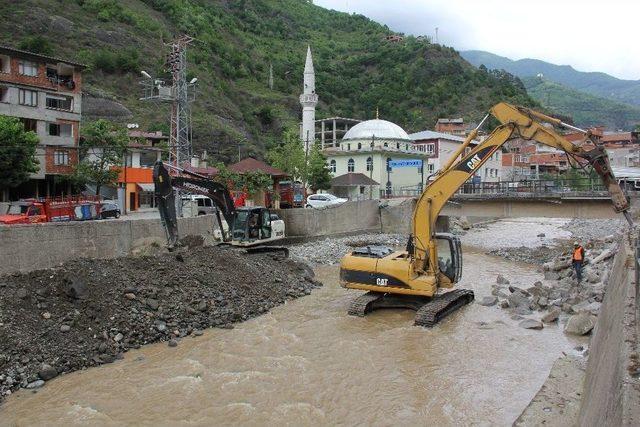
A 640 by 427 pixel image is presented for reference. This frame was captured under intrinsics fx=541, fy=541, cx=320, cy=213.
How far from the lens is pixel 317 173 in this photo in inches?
1978

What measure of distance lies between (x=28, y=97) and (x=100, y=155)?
6.04 meters

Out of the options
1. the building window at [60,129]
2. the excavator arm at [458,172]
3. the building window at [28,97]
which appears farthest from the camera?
the building window at [60,129]

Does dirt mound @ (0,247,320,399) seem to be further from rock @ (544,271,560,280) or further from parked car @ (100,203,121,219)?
parked car @ (100,203,121,219)

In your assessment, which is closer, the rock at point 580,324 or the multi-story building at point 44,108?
the rock at point 580,324

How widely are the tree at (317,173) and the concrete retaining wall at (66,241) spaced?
29.5 meters

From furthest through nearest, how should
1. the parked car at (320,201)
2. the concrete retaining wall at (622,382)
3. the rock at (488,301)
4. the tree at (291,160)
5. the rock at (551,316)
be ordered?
the tree at (291,160), the parked car at (320,201), the rock at (488,301), the rock at (551,316), the concrete retaining wall at (622,382)

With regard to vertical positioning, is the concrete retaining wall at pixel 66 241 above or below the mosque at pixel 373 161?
below

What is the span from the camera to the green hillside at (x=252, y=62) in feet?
209

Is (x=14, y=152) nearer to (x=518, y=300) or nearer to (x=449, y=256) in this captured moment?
(x=449, y=256)

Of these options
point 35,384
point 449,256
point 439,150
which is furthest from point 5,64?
point 439,150

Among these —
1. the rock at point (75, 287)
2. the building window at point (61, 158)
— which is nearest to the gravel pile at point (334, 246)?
the rock at point (75, 287)

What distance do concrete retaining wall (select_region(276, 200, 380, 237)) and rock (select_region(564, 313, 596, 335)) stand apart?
18.9m

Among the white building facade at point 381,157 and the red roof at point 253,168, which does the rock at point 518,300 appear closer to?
the red roof at point 253,168

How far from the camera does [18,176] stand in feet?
103
